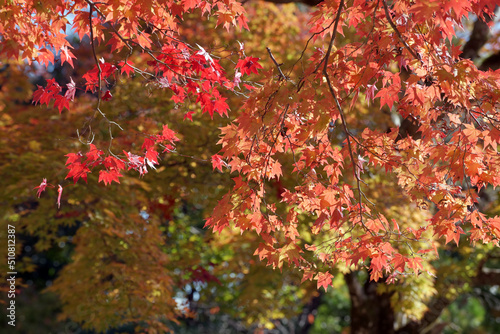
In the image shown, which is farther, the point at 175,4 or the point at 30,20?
the point at 30,20

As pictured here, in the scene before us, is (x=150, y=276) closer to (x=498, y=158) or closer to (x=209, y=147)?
(x=209, y=147)

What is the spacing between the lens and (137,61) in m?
7.93

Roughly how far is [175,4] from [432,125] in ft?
6.69

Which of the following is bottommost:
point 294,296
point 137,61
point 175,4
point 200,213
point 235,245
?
point 294,296

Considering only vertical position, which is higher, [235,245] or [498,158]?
[498,158]

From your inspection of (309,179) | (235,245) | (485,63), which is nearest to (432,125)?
(309,179)

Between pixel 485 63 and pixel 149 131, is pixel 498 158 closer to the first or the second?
pixel 149 131

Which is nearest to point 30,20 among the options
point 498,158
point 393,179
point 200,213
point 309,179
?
point 309,179

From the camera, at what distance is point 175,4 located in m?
3.35

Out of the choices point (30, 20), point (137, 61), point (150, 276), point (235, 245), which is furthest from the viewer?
point (235, 245)

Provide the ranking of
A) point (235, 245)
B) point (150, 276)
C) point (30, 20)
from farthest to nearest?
point (235, 245), point (150, 276), point (30, 20)

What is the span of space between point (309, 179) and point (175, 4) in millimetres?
1613

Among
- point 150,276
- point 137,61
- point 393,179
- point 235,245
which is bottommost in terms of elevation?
point 235,245

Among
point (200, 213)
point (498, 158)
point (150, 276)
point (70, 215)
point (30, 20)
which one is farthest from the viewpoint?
point (200, 213)
